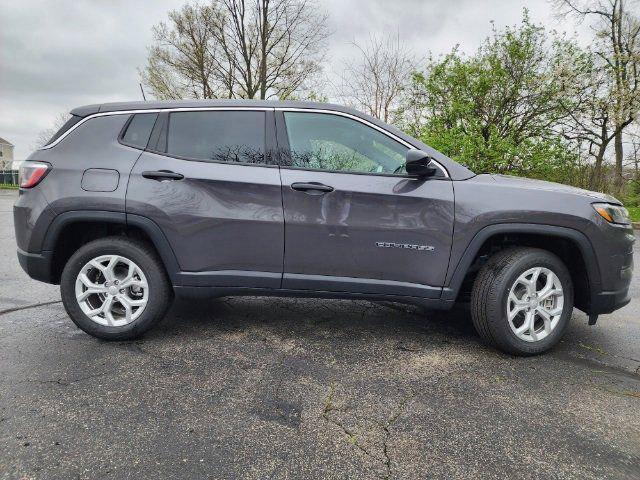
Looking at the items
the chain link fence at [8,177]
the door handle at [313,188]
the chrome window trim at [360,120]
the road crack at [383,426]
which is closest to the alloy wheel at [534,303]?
the chrome window trim at [360,120]

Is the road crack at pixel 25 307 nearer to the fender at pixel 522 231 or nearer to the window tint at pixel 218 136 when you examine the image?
the window tint at pixel 218 136

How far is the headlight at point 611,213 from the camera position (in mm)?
2936

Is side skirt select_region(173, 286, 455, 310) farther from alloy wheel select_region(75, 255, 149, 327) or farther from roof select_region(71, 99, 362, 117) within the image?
roof select_region(71, 99, 362, 117)

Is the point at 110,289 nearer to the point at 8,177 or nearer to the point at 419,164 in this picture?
the point at 419,164

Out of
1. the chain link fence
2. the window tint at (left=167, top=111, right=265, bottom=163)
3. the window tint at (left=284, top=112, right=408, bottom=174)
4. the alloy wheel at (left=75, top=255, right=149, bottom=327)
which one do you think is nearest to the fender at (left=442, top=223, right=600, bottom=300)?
the window tint at (left=284, top=112, right=408, bottom=174)

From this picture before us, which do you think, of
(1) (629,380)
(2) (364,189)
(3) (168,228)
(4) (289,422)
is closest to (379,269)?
(2) (364,189)

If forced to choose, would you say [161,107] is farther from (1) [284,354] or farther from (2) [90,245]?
(1) [284,354]

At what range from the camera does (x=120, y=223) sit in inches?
119

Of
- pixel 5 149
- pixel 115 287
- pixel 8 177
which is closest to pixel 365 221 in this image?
pixel 115 287

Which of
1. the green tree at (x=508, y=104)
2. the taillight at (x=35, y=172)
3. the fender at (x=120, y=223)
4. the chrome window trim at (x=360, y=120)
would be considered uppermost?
the green tree at (x=508, y=104)

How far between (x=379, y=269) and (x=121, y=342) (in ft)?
6.49

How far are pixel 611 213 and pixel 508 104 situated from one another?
1027 centimetres

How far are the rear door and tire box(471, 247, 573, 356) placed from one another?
4.88ft

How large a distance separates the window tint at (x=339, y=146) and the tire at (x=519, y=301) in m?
1.00
